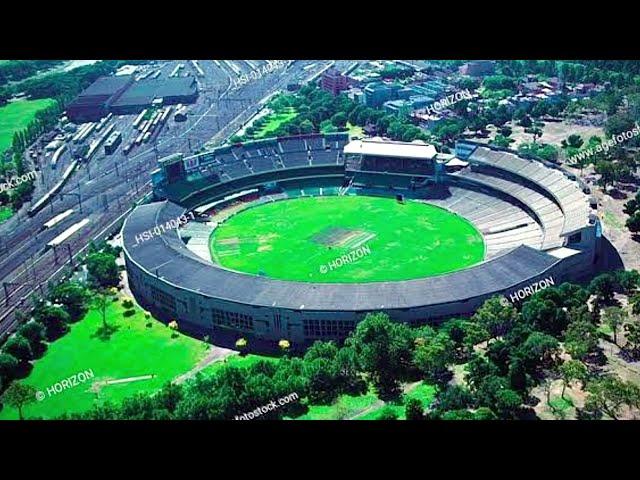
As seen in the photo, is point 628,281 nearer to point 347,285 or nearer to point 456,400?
point 347,285

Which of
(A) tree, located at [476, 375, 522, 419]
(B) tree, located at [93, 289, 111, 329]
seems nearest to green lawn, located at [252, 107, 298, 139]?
(B) tree, located at [93, 289, 111, 329]

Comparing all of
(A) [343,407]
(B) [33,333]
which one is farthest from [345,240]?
(B) [33,333]

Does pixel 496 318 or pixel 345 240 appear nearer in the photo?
pixel 496 318

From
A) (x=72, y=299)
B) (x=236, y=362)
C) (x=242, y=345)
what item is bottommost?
(x=236, y=362)

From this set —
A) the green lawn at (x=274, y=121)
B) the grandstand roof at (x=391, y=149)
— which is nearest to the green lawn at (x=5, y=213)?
the green lawn at (x=274, y=121)
